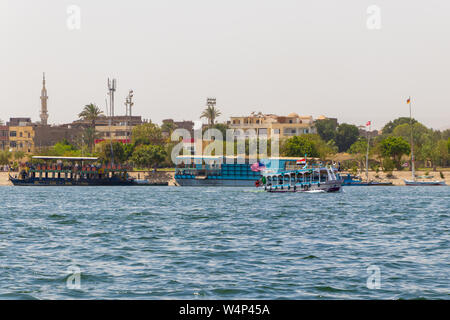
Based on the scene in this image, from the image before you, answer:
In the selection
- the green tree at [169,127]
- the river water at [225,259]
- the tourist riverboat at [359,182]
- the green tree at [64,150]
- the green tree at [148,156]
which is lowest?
the tourist riverboat at [359,182]

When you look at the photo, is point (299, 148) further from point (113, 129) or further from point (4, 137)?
point (4, 137)

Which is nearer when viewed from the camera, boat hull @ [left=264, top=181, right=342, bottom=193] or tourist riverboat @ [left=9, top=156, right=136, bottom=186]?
boat hull @ [left=264, top=181, right=342, bottom=193]

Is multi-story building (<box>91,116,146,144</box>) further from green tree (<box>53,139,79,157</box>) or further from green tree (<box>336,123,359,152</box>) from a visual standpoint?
green tree (<box>336,123,359,152</box>)

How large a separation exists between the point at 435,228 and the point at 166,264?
20.4 metres

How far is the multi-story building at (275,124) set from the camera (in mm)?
176875

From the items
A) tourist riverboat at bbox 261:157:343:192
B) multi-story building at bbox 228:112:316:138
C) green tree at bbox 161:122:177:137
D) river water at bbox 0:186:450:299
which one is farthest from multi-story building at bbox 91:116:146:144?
river water at bbox 0:186:450:299

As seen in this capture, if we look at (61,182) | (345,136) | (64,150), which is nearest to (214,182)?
(61,182)

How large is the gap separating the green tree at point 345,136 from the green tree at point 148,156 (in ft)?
229

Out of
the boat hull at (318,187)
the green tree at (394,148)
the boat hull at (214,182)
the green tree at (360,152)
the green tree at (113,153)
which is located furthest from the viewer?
the green tree at (113,153)

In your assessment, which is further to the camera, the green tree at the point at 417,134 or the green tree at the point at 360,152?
the green tree at the point at 417,134

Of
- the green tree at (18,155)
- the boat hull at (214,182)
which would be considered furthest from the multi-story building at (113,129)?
the boat hull at (214,182)

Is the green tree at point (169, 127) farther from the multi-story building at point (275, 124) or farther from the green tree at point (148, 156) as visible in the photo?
the green tree at point (148, 156)

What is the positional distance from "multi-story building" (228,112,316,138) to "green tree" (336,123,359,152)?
13.6 metres

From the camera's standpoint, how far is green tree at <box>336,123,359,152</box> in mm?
193500
